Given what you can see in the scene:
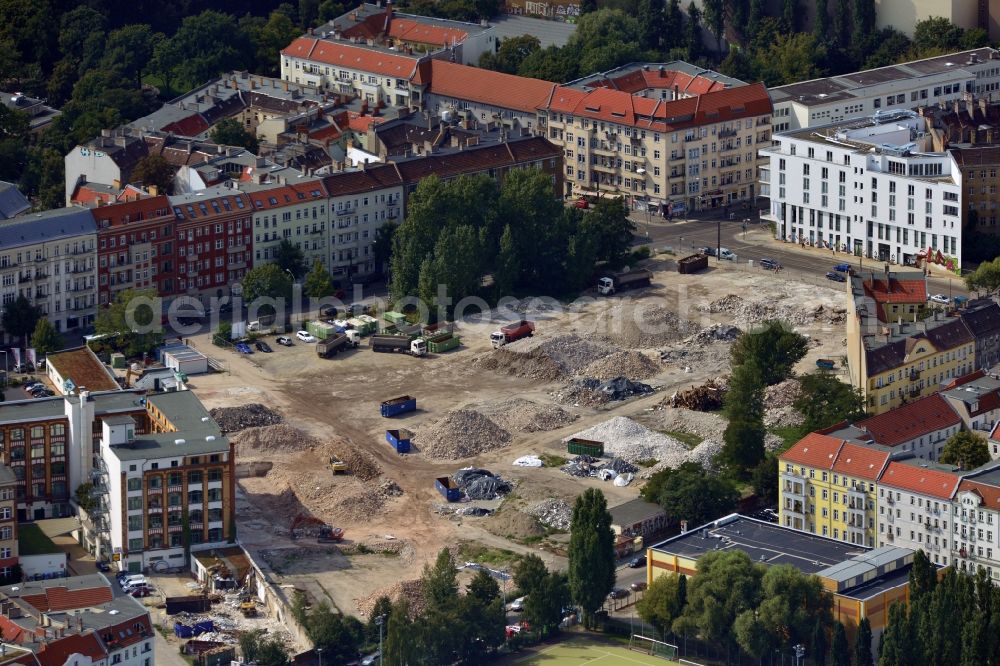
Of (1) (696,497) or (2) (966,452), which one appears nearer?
(1) (696,497)

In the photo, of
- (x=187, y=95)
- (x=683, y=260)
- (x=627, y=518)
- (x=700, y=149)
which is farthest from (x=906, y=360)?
(x=187, y=95)

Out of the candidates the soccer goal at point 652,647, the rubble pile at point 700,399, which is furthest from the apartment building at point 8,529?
the rubble pile at point 700,399

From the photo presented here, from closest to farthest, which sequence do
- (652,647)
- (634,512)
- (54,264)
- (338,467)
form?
(652,647) < (634,512) < (338,467) < (54,264)

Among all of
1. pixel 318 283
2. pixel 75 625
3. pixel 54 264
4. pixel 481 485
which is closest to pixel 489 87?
pixel 318 283

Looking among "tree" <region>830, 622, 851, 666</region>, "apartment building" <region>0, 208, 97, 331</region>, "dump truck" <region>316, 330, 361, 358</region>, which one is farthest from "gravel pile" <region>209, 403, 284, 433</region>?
"tree" <region>830, 622, 851, 666</region>

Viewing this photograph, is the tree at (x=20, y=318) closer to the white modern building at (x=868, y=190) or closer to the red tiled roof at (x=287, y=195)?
the red tiled roof at (x=287, y=195)

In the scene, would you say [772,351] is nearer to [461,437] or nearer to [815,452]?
[815,452]

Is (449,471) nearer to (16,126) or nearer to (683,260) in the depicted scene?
(683,260)
